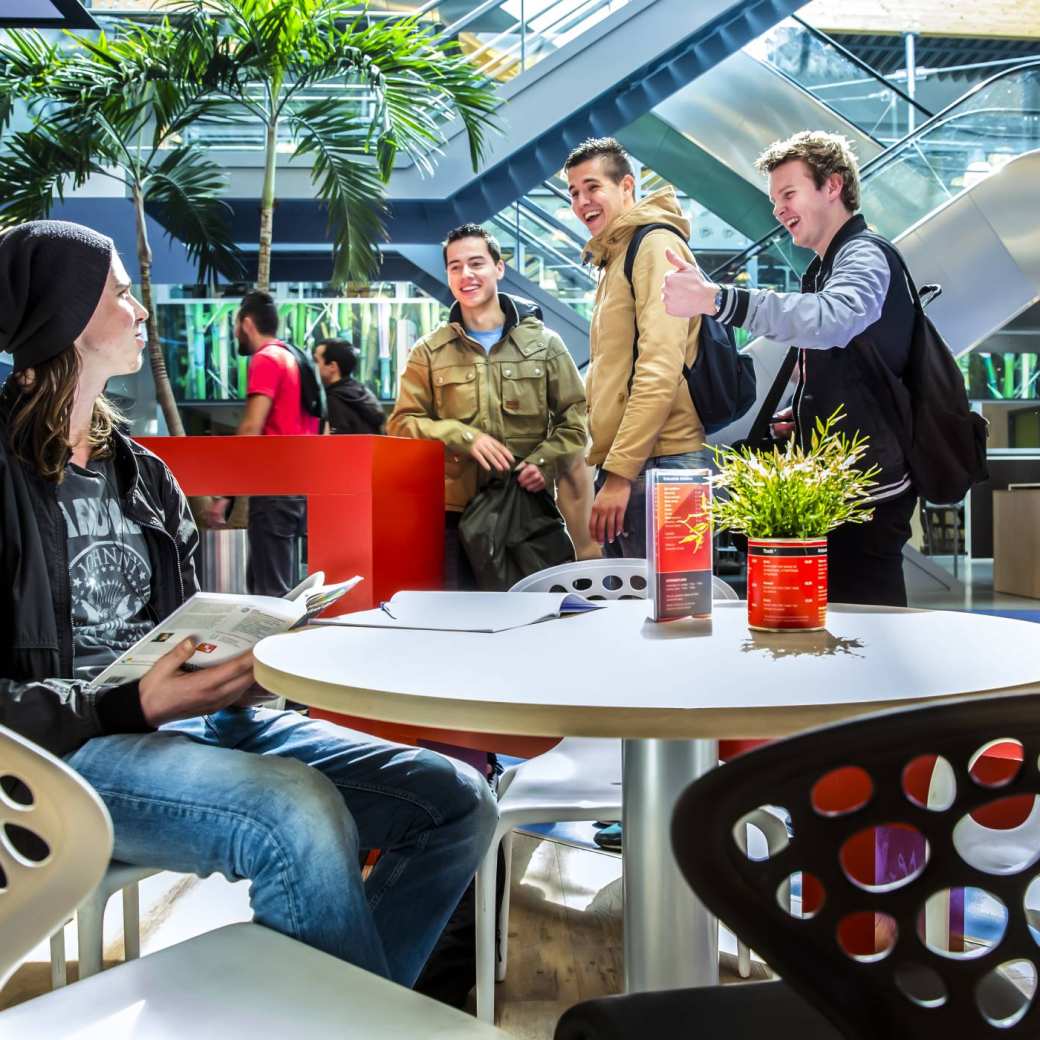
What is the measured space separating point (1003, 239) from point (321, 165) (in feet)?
14.4

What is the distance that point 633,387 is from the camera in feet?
8.63

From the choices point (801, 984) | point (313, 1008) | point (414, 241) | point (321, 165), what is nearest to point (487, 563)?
point (313, 1008)

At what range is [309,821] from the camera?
1.21 metres

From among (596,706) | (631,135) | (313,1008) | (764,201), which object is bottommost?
(313,1008)

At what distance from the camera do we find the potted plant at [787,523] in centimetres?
138

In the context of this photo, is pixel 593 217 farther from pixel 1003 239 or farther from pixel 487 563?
→ pixel 1003 239

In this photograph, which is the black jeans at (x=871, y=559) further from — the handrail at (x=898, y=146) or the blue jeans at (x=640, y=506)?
the handrail at (x=898, y=146)

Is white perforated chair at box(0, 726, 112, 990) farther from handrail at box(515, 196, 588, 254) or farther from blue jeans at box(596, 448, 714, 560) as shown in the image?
handrail at box(515, 196, 588, 254)

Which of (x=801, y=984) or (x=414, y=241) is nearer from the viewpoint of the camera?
(x=801, y=984)

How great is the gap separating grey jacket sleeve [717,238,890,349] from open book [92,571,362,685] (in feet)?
4.22

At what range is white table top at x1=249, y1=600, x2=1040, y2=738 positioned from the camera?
35.2 inches

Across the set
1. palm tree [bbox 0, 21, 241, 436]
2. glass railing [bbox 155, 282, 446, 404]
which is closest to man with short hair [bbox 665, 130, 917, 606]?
palm tree [bbox 0, 21, 241, 436]

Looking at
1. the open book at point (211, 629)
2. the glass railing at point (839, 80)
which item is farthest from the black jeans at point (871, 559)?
the glass railing at point (839, 80)

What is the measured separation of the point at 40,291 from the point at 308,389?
2636 mm
